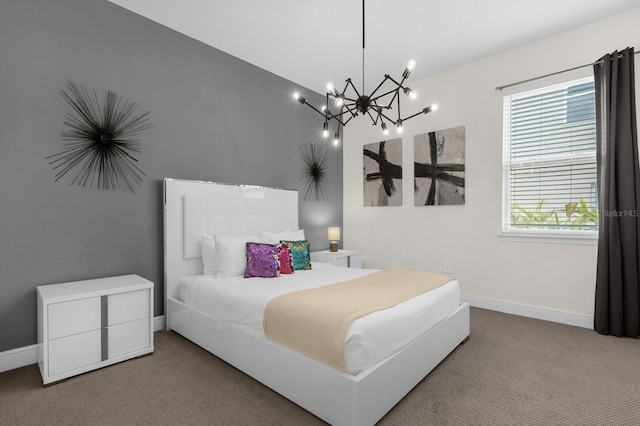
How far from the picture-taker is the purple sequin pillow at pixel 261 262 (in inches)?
112

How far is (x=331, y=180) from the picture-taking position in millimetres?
4855

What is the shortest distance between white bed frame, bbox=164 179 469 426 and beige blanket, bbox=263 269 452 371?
2.8 inches

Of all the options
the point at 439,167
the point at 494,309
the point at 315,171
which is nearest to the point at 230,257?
the point at 315,171

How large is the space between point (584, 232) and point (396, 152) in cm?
222

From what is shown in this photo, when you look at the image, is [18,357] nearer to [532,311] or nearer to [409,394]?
[409,394]

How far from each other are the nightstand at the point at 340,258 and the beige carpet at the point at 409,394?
1.90 m

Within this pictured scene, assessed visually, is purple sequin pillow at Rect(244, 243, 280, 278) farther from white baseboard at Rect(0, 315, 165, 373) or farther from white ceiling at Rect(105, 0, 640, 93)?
white ceiling at Rect(105, 0, 640, 93)

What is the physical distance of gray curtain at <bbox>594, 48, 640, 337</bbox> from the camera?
273cm

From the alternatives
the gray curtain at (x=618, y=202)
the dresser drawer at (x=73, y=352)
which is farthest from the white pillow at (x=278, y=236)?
the gray curtain at (x=618, y=202)

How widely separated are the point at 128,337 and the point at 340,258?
2.51 meters

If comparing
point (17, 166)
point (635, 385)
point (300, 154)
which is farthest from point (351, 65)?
point (635, 385)

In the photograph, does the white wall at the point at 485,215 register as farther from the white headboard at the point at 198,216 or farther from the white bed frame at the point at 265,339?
the white headboard at the point at 198,216

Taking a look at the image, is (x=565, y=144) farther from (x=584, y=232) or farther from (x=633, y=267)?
(x=633, y=267)

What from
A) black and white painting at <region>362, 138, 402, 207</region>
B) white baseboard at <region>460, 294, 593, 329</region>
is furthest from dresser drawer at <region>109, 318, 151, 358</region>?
white baseboard at <region>460, 294, 593, 329</region>
